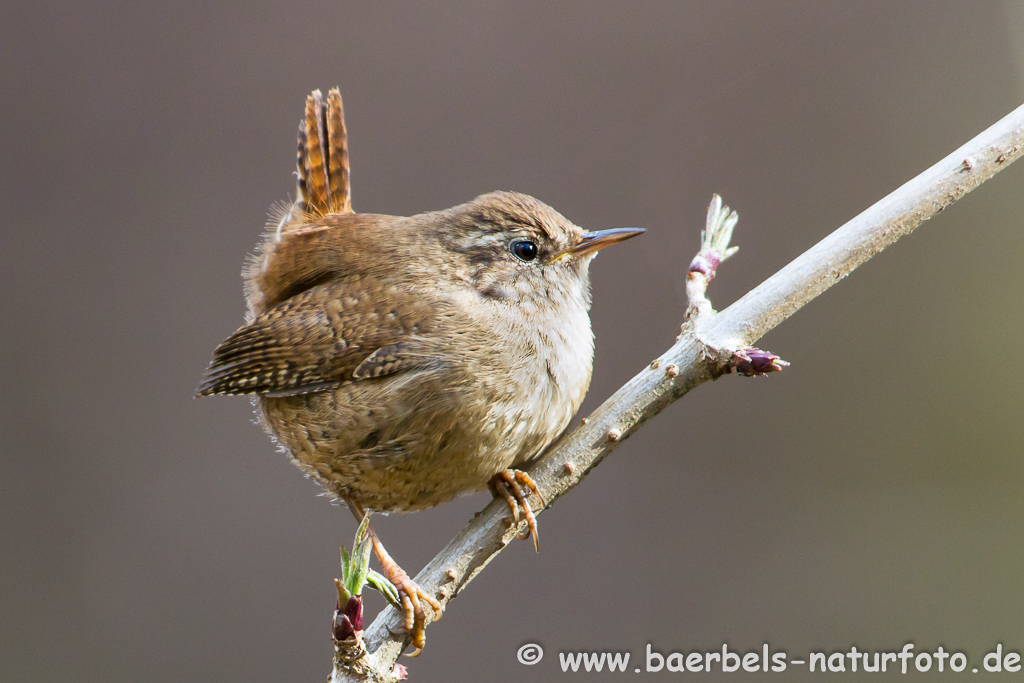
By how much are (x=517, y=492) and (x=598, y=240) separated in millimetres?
494

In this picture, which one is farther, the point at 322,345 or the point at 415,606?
the point at 322,345

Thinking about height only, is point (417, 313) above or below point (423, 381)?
above

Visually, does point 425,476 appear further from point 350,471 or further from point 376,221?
point 376,221

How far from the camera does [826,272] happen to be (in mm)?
1338

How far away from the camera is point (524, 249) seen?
5.12 ft

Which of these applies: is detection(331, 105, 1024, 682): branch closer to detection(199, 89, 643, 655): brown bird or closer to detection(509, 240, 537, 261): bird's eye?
detection(199, 89, 643, 655): brown bird

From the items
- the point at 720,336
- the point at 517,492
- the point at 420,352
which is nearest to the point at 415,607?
the point at 517,492

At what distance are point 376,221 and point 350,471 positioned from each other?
53 cm

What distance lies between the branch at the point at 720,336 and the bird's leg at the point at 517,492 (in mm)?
20

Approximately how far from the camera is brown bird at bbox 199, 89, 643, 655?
4.52ft

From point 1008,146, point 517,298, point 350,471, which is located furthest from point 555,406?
point 1008,146

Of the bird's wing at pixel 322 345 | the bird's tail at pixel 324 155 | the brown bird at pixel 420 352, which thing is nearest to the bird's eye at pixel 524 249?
the brown bird at pixel 420 352

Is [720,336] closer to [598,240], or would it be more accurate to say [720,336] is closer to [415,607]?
[598,240]

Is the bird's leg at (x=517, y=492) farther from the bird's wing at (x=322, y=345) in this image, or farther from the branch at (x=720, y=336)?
the bird's wing at (x=322, y=345)
